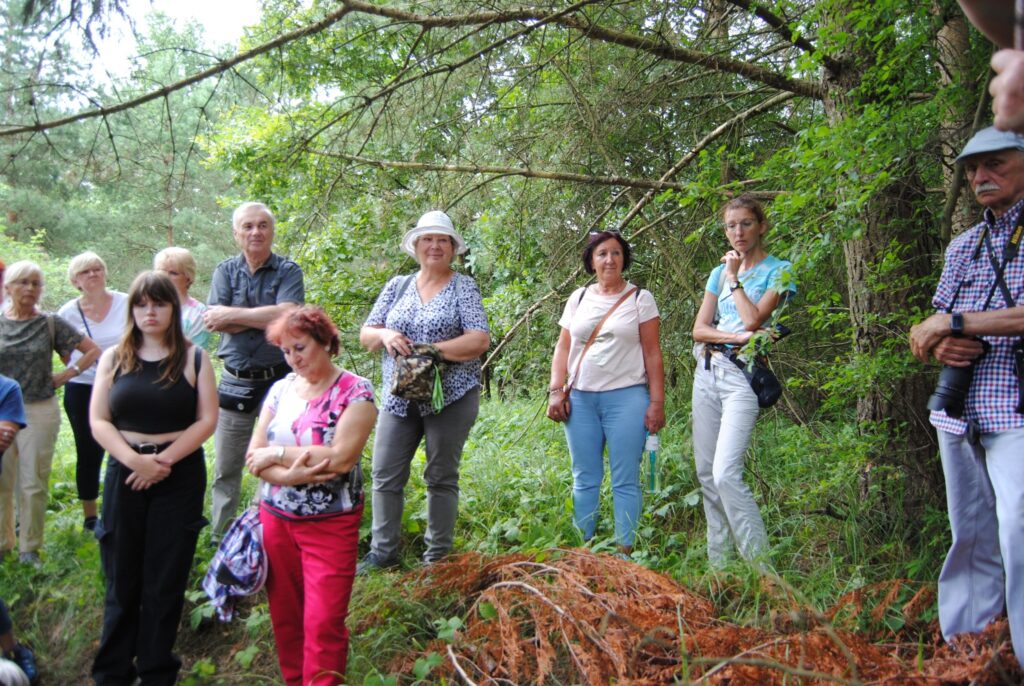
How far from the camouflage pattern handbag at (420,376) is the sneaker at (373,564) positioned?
91 cm

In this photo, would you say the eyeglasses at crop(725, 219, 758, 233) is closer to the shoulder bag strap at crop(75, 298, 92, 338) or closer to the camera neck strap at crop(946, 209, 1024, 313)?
the camera neck strap at crop(946, 209, 1024, 313)

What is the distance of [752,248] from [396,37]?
2384 millimetres

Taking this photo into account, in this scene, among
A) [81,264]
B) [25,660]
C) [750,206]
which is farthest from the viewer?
[81,264]

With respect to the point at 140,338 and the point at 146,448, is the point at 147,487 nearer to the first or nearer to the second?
the point at 146,448

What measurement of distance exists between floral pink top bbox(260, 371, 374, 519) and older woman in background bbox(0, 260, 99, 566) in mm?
2248

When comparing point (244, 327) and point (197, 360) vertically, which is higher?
point (244, 327)

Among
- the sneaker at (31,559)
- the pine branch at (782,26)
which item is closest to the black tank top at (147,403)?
the sneaker at (31,559)

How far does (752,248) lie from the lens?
364 cm

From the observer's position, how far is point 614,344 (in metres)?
3.96

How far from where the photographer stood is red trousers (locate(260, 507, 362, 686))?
9.02ft

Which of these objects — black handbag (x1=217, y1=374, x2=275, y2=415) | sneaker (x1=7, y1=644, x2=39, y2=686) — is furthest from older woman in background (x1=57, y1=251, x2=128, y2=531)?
sneaker (x1=7, y1=644, x2=39, y2=686)

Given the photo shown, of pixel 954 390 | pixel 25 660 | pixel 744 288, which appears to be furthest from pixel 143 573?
pixel 954 390

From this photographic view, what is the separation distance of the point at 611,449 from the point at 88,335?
3303 millimetres

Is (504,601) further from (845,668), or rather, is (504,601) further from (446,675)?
(845,668)
